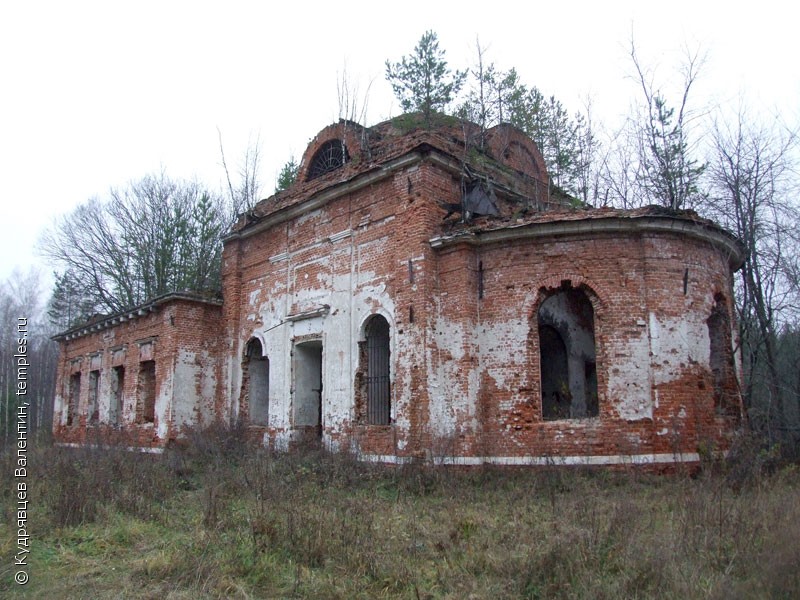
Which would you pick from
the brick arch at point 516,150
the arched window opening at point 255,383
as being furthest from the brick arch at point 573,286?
the arched window opening at point 255,383

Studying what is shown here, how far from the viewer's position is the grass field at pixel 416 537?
5418 millimetres

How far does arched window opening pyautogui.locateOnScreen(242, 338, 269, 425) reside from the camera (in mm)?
17094

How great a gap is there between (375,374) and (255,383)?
16.6 ft

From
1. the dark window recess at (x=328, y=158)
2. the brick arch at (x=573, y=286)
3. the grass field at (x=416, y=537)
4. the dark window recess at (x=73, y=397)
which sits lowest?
the grass field at (x=416, y=537)

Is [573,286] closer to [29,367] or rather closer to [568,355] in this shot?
[568,355]

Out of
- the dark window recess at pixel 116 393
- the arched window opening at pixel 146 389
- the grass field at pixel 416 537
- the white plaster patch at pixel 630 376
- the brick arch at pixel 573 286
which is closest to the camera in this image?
the grass field at pixel 416 537

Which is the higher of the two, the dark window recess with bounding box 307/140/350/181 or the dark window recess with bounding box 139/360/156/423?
the dark window recess with bounding box 307/140/350/181

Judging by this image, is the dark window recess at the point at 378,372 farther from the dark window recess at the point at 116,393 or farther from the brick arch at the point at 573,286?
the dark window recess at the point at 116,393

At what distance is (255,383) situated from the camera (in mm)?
17266

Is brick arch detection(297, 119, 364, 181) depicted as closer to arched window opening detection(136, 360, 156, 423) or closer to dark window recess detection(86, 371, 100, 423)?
arched window opening detection(136, 360, 156, 423)

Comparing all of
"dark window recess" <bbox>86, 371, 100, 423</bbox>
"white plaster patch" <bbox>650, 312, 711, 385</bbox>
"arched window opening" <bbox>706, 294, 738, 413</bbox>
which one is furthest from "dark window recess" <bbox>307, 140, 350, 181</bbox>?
"dark window recess" <bbox>86, 371, 100, 423</bbox>

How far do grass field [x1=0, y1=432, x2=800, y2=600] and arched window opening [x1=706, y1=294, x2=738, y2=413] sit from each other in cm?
270

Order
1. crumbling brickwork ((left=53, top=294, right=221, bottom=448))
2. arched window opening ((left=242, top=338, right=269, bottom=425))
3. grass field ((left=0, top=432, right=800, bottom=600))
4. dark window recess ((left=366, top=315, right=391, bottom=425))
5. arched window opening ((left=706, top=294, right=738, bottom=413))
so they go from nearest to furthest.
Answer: grass field ((left=0, top=432, right=800, bottom=600)), arched window opening ((left=706, top=294, right=738, bottom=413)), dark window recess ((left=366, top=315, right=391, bottom=425)), arched window opening ((left=242, top=338, right=269, bottom=425)), crumbling brickwork ((left=53, top=294, right=221, bottom=448))

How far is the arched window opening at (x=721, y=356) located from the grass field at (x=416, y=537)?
270cm
